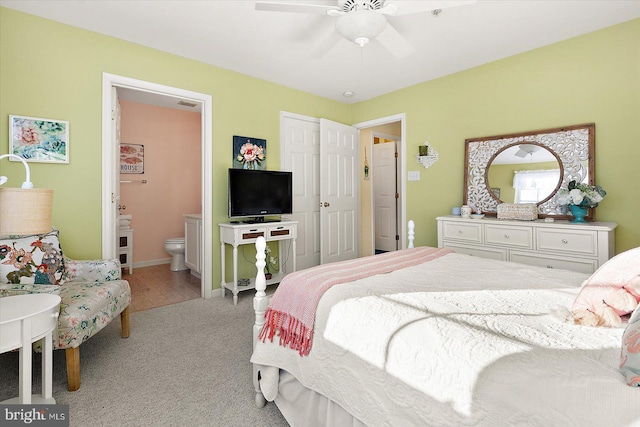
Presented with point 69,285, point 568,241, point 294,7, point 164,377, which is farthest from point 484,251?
point 69,285

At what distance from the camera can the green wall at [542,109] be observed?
8.97 ft

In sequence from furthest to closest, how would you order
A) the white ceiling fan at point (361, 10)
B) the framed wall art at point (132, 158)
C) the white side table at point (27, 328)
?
1. the framed wall art at point (132, 158)
2. the white ceiling fan at point (361, 10)
3. the white side table at point (27, 328)

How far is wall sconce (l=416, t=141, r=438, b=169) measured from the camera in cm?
401

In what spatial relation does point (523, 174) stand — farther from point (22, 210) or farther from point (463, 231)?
point (22, 210)

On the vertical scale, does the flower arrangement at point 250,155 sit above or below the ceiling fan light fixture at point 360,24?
below

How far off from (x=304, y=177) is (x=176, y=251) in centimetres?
227

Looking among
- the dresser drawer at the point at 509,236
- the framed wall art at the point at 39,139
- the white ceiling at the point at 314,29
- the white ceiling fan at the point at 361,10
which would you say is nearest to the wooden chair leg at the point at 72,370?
the framed wall art at the point at 39,139

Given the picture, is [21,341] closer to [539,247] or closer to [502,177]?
[539,247]

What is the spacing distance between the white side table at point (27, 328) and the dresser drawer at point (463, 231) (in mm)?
3294

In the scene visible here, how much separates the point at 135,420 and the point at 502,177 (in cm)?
371

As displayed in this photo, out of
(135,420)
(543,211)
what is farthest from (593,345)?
(543,211)

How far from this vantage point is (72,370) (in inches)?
73.9

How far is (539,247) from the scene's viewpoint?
2.85 meters

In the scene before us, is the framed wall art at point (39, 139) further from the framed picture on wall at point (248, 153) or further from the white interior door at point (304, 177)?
the white interior door at point (304, 177)
